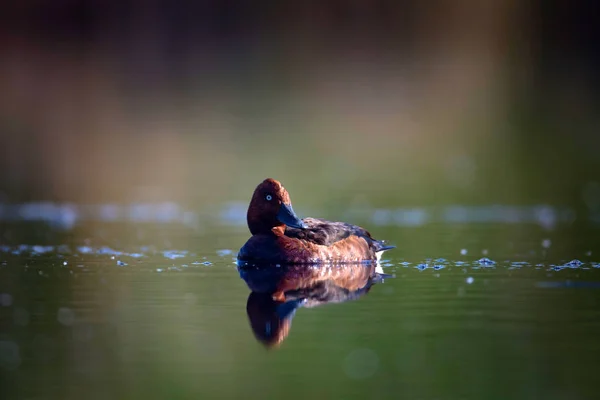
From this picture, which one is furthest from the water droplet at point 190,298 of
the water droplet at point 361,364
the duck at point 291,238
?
the water droplet at point 361,364

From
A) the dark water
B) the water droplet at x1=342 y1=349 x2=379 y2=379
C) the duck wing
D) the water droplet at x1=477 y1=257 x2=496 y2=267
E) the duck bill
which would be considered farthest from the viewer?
the duck bill

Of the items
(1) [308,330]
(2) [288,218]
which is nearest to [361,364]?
(1) [308,330]

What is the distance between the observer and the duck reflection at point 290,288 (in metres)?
7.92

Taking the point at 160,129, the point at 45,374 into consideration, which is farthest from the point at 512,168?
the point at 45,374

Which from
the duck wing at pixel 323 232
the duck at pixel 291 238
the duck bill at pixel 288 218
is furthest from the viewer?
the duck bill at pixel 288 218

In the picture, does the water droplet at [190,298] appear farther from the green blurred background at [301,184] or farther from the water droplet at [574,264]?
the water droplet at [574,264]

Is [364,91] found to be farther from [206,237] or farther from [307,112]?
[206,237]

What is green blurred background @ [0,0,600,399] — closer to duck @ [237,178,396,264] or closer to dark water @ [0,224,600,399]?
dark water @ [0,224,600,399]

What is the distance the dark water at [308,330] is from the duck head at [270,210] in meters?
0.52

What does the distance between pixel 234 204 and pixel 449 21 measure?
1637 cm

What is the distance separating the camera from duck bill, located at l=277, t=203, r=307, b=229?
11086 mm

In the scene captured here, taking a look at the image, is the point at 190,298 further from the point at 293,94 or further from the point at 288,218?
the point at 293,94

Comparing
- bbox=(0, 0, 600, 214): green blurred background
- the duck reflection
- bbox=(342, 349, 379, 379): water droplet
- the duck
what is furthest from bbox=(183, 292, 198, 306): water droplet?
bbox=(0, 0, 600, 214): green blurred background

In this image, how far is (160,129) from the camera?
25359 millimetres
